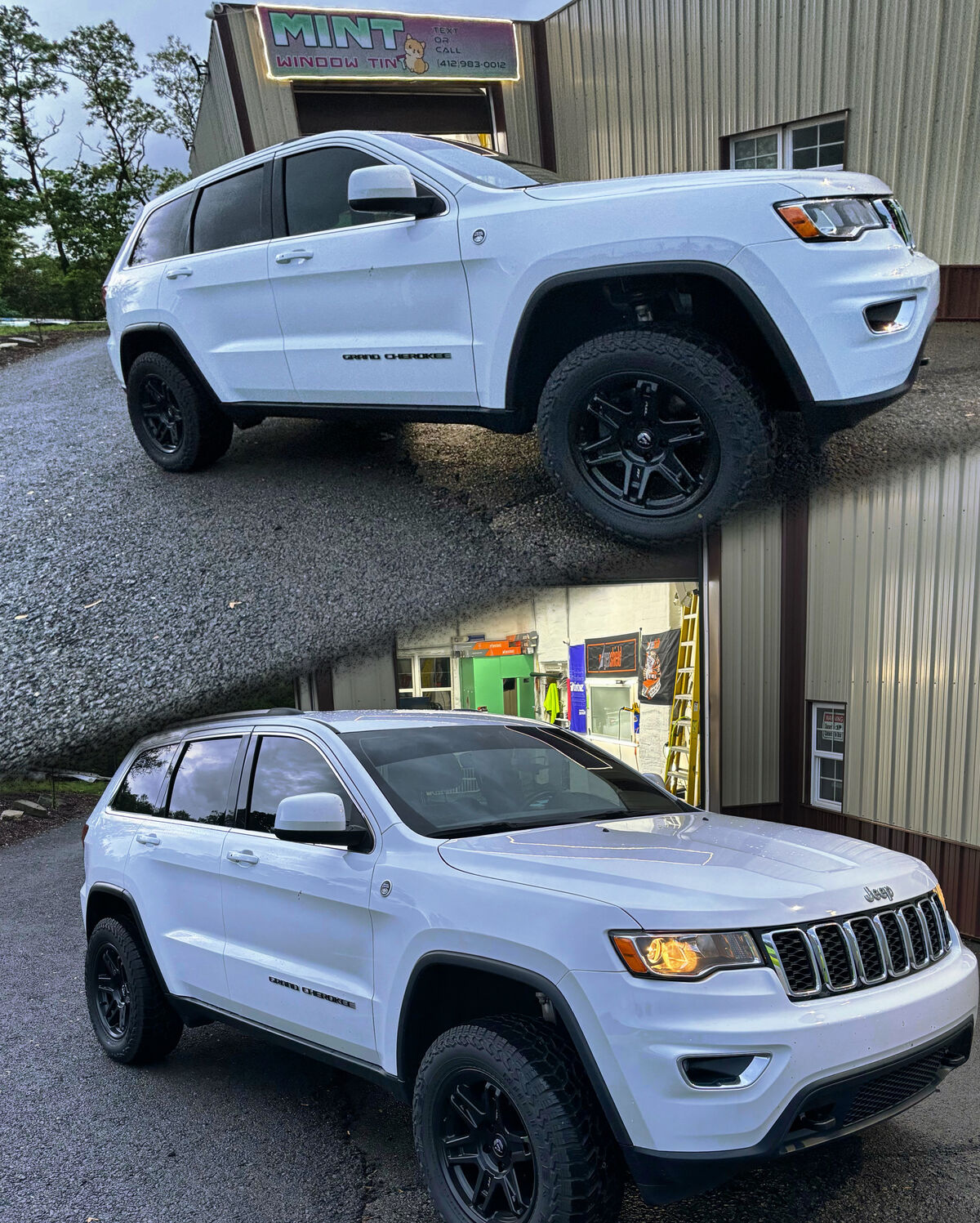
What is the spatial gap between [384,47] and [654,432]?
11338 mm

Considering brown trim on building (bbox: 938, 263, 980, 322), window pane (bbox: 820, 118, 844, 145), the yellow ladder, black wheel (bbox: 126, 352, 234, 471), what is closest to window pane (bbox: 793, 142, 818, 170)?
window pane (bbox: 820, 118, 844, 145)

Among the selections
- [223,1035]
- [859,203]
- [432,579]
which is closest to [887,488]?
[859,203]

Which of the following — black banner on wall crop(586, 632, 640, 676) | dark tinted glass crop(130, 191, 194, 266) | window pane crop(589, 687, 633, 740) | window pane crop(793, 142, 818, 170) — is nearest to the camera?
dark tinted glass crop(130, 191, 194, 266)

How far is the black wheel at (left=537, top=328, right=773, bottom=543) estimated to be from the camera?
3164 millimetres

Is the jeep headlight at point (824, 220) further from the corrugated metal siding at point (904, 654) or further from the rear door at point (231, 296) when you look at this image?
the corrugated metal siding at point (904, 654)

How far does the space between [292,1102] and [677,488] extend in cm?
323

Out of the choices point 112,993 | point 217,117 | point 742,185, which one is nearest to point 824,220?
point 742,185

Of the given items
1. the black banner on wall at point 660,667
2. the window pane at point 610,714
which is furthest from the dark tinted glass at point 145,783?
the black banner on wall at point 660,667

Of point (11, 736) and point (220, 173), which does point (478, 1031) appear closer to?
point (11, 736)

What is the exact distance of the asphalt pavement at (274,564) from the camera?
402 cm

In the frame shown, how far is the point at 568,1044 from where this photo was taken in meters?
2.68

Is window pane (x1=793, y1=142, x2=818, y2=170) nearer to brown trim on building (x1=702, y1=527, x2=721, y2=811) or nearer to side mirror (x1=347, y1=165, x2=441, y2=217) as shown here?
brown trim on building (x1=702, y1=527, x2=721, y2=811)

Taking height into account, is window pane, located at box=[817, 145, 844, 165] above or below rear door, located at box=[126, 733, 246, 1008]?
above

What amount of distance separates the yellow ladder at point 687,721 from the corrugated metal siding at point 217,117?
809 centimetres
